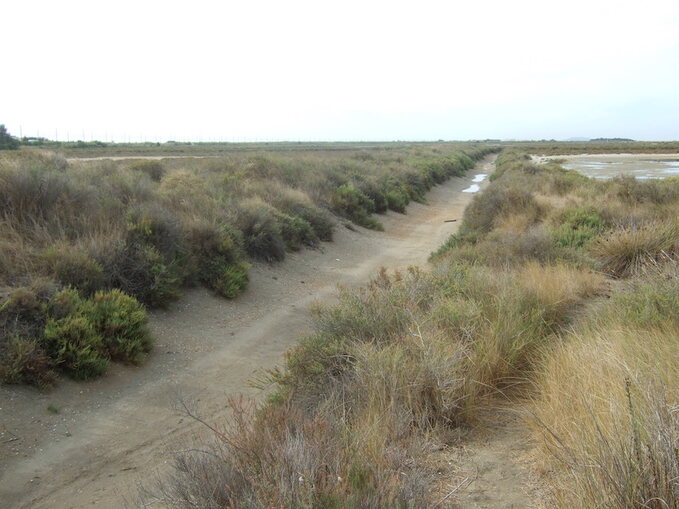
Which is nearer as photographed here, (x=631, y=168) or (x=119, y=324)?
(x=119, y=324)

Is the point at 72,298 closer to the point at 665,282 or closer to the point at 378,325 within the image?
the point at 378,325

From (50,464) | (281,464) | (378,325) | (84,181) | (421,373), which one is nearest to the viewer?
(281,464)

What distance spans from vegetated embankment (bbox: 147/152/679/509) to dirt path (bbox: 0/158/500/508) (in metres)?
0.91

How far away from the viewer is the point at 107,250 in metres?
8.18

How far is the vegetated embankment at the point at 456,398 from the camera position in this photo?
2689mm

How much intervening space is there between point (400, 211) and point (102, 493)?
2062 centimetres

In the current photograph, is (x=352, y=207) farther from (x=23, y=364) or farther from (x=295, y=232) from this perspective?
(x=23, y=364)

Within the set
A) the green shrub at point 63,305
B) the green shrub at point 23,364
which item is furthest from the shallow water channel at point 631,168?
the green shrub at point 23,364

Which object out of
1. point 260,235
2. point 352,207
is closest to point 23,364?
point 260,235

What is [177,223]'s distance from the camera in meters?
9.98

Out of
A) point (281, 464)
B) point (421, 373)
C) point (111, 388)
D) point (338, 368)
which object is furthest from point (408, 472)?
point (111, 388)

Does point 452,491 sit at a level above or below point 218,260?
above

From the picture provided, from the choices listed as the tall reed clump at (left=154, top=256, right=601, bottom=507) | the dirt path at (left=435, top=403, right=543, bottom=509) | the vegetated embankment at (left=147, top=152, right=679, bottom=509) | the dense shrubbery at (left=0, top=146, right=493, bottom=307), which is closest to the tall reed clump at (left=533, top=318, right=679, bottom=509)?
the vegetated embankment at (left=147, top=152, right=679, bottom=509)

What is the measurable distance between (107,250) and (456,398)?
6088mm
